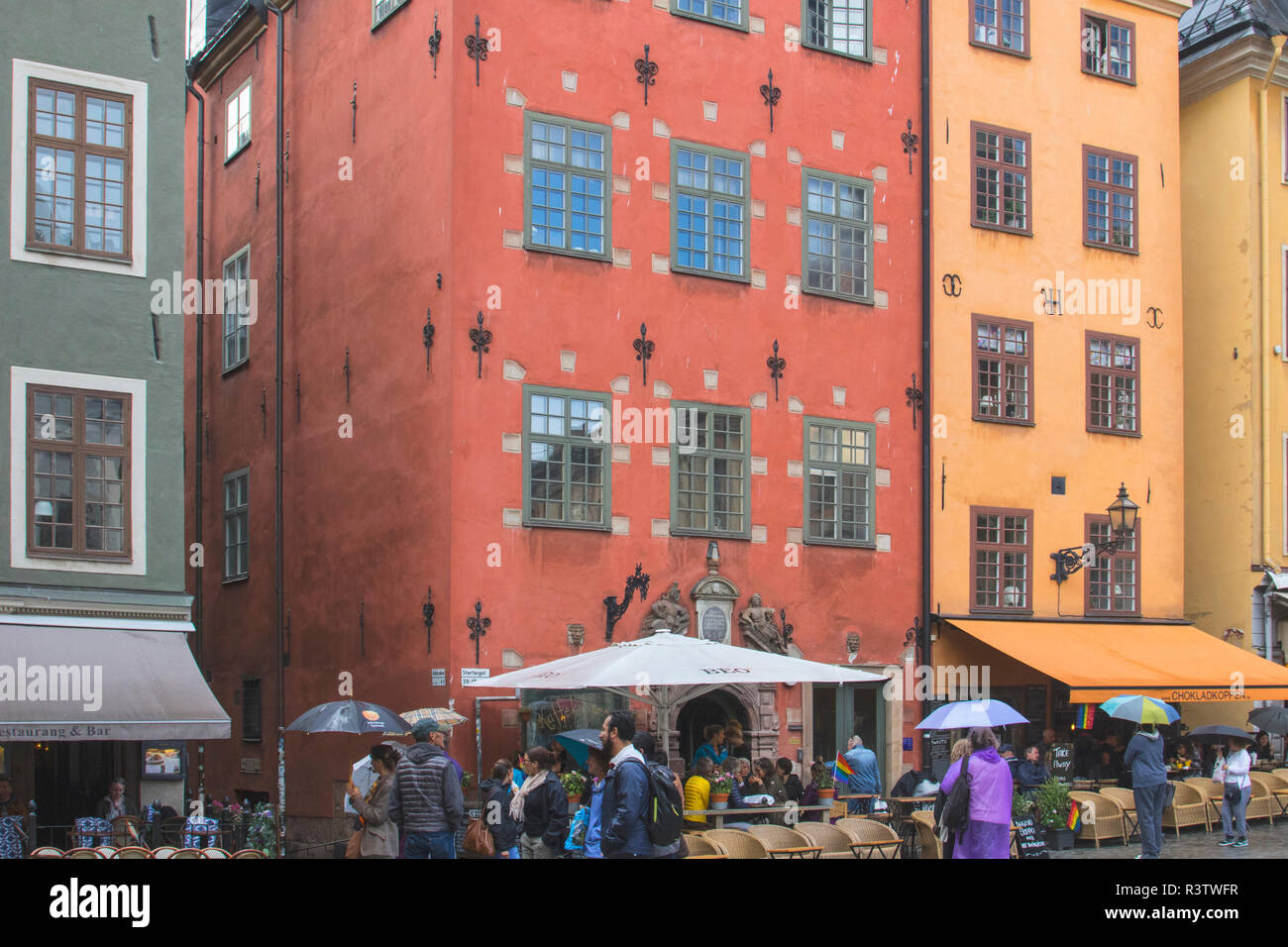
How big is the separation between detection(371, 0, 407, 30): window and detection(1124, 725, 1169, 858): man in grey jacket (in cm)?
1292

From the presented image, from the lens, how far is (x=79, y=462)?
57.0 ft

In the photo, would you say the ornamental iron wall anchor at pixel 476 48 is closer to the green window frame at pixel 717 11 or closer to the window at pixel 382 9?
the window at pixel 382 9

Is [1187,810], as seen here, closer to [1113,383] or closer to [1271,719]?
[1271,719]

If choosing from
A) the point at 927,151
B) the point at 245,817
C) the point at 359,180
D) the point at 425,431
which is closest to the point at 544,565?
the point at 425,431

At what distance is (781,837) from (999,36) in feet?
50.2

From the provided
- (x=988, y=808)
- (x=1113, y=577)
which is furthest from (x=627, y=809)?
(x=1113, y=577)

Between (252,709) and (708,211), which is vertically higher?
(708,211)

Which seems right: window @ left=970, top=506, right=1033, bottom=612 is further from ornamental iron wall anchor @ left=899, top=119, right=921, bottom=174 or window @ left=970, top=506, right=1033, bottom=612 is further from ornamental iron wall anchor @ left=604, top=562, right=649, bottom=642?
ornamental iron wall anchor @ left=604, top=562, right=649, bottom=642

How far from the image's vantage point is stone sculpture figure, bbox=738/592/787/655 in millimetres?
21672

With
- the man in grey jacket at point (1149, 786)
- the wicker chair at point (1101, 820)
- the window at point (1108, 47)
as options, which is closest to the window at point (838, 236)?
the window at point (1108, 47)

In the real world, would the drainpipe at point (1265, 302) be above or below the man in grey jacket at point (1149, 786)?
above

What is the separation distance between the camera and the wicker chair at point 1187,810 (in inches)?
854

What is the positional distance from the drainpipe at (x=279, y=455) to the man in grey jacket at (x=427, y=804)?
9684 mm

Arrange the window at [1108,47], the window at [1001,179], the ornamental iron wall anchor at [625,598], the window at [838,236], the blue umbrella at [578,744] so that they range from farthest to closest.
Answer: the window at [1108,47], the window at [1001,179], the window at [838,236], the ornamental iron wall anchor at [625,598], the blue umbrella at [578,744]
